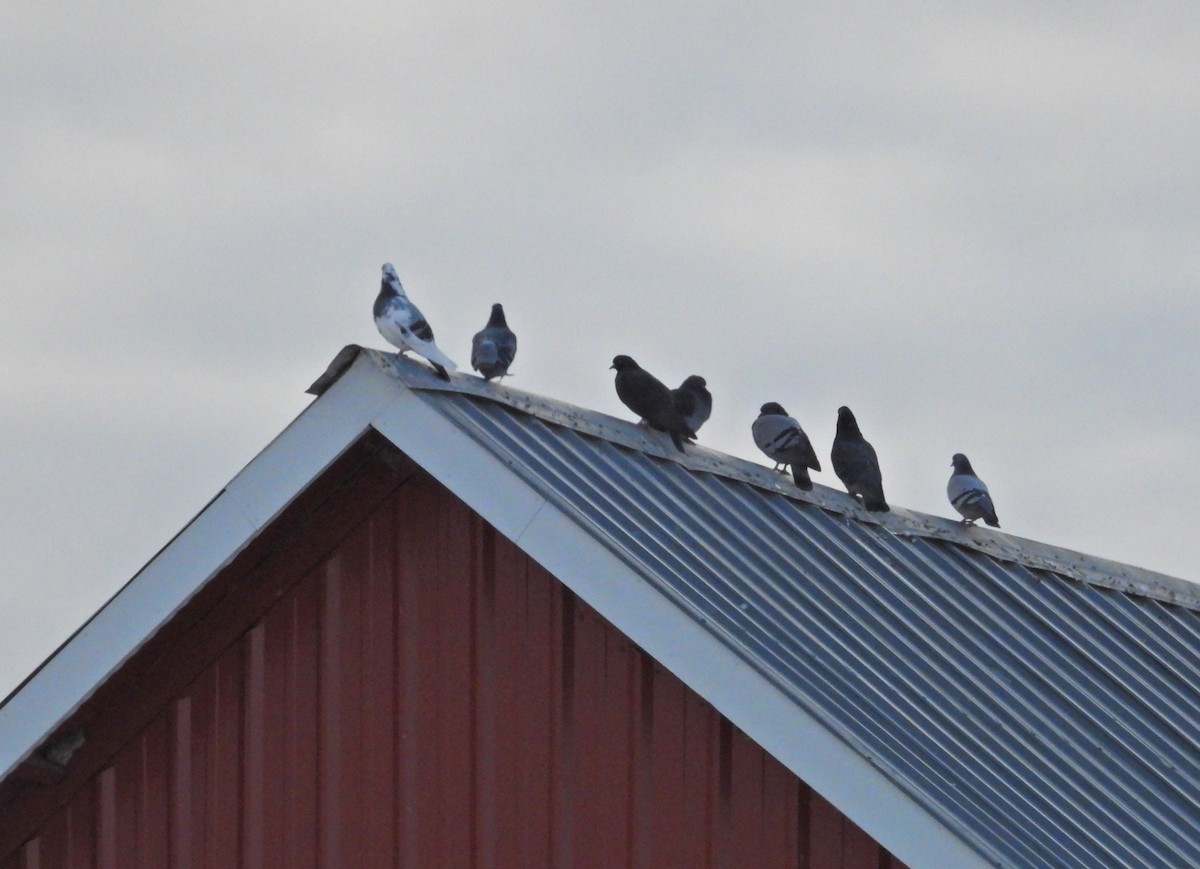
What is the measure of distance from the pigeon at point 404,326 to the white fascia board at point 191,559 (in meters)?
0.49

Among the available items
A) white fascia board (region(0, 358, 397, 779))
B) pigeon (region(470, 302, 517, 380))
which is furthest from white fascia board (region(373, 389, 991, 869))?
pigeon (region(470, 302, 517, 380))

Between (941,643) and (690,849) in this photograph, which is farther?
(941,643)

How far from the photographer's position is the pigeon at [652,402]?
9913 mm

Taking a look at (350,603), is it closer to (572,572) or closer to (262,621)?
(262,621)

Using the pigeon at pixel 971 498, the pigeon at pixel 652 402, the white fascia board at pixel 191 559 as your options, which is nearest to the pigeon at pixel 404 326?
the white fascia board at pixel 191 559

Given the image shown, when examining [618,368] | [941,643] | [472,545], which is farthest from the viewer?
[618,368]

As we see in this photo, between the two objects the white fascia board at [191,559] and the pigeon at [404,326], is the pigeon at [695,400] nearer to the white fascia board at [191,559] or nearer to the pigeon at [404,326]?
the pigeon at [404,326]

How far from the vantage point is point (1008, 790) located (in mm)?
6871

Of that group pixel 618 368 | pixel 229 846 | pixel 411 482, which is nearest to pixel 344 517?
pixel 411 482

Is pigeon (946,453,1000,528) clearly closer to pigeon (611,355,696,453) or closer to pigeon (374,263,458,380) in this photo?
pigeon (611,355,696,453)

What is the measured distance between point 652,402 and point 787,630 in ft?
12.9

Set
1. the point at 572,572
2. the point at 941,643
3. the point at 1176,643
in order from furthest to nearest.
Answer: the point at 1176,643, the point at 941,643, the point at 572,572

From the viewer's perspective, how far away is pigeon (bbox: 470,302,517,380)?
40.3 ft

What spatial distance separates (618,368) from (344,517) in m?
6.51
